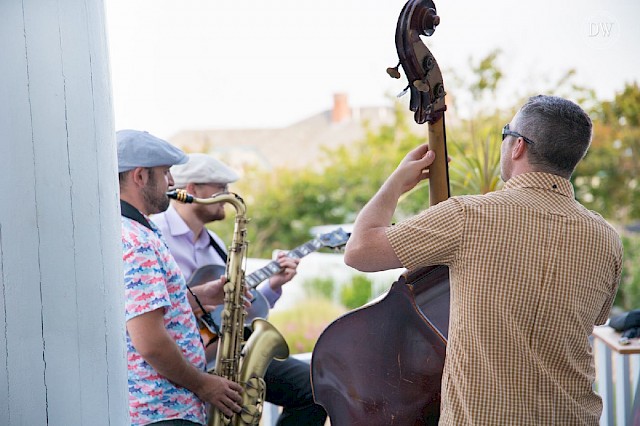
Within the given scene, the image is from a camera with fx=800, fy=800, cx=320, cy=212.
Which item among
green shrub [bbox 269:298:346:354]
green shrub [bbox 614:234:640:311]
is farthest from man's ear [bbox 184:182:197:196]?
green shrub [bbox 614:234:640:311]

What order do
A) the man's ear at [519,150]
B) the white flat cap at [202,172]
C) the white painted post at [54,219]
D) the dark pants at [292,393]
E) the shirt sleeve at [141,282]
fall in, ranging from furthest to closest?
the white flat cap at [202,172] < the dark pants at [292,393] < the shirt sleeve at [141,282] < the man's ear at [519,150] < the white painted post at [54,219]

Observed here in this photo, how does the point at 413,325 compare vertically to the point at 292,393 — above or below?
above

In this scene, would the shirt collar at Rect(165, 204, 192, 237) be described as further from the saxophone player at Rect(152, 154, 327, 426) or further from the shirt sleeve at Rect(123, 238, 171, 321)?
the shirt sleeve at Rect(123, 238, 171, 321)

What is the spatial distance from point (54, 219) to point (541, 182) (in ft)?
3.48

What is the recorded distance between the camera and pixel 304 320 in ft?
23.6

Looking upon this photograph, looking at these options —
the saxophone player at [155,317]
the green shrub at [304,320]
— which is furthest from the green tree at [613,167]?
the saxophone player at [155,317]

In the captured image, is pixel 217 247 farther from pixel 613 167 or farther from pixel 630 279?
pixel 613 167

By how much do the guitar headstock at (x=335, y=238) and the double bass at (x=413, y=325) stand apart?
3.97 ft

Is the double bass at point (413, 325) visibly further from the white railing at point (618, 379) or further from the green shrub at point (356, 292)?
the green shrub at point (356, 292)

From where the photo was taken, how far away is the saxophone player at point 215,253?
3375mm

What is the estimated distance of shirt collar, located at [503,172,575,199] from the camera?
183 cm

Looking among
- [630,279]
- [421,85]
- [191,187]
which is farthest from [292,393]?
[630,279]

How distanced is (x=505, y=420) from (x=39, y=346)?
0.97 meters

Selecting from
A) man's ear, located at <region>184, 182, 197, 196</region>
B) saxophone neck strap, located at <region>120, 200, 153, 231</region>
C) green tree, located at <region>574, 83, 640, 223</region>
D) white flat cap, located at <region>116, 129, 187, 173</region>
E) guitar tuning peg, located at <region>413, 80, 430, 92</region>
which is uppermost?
guitar tuning peg, located at <region>413, 80, 430, 92</region>
